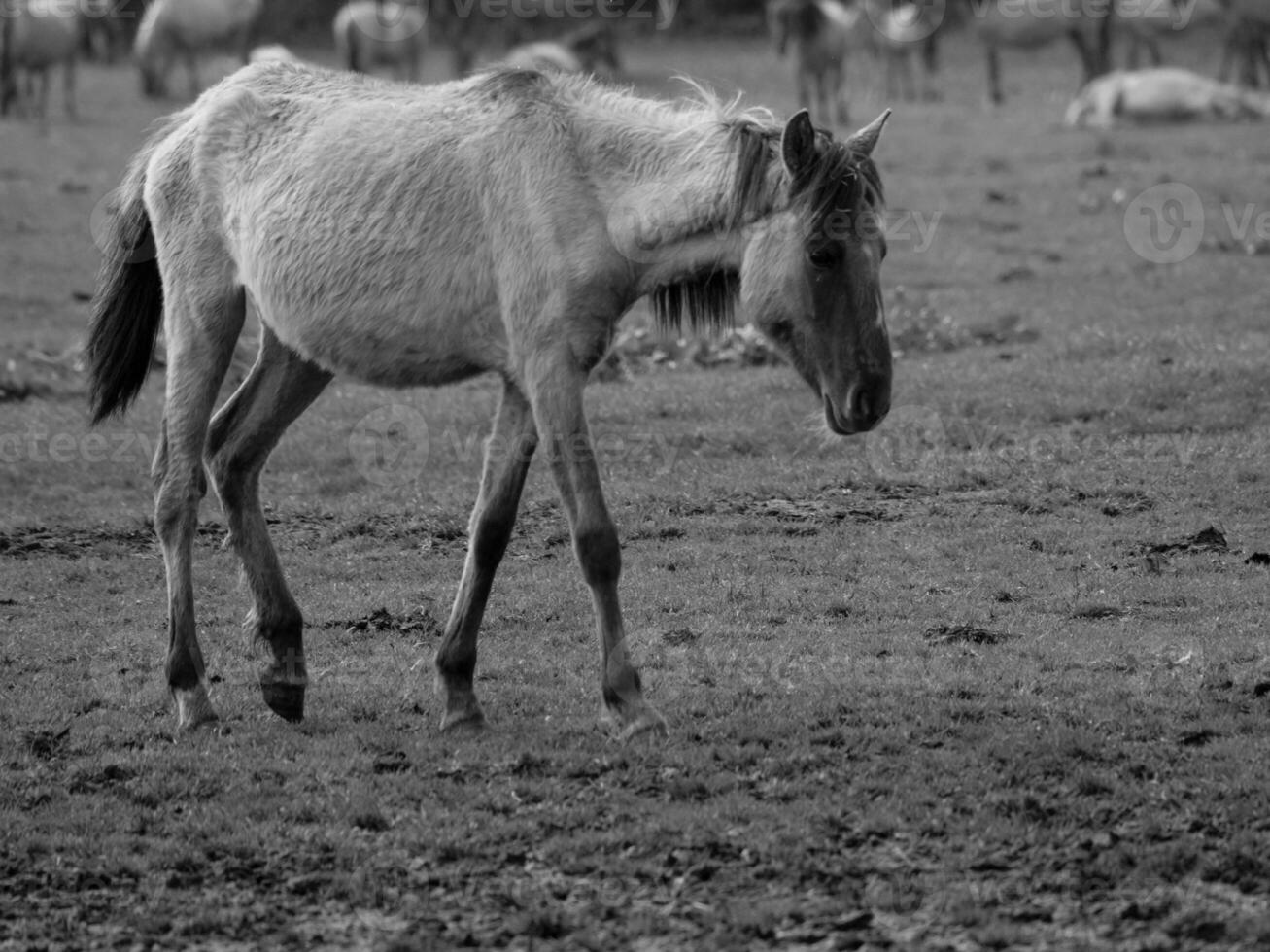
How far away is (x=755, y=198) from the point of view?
22.1 ft

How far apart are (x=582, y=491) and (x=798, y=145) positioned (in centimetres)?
153

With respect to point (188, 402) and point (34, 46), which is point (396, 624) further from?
point (34, 46)

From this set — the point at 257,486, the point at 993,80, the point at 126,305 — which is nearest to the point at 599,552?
the point at 257,486

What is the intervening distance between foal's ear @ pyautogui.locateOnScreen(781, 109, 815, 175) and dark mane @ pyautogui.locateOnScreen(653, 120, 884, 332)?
4 cm

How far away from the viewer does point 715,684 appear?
7.88 metres

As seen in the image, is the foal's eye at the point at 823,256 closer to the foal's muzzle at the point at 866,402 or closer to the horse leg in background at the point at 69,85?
the foal's muzzle at the point at 866,402

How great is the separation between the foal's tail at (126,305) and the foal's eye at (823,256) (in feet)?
11.3

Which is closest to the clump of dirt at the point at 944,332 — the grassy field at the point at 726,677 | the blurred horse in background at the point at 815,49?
the grassy field at the point at 726,677

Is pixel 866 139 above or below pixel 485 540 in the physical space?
above

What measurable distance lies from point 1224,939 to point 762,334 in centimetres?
278

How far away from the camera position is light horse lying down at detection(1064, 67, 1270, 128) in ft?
92.4

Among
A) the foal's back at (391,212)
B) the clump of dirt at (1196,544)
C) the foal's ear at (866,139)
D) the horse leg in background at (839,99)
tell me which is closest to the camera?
the foal's ear at (866,139)

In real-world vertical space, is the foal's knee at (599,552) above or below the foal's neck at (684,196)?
below

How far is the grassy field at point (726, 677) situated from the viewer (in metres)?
5.79
